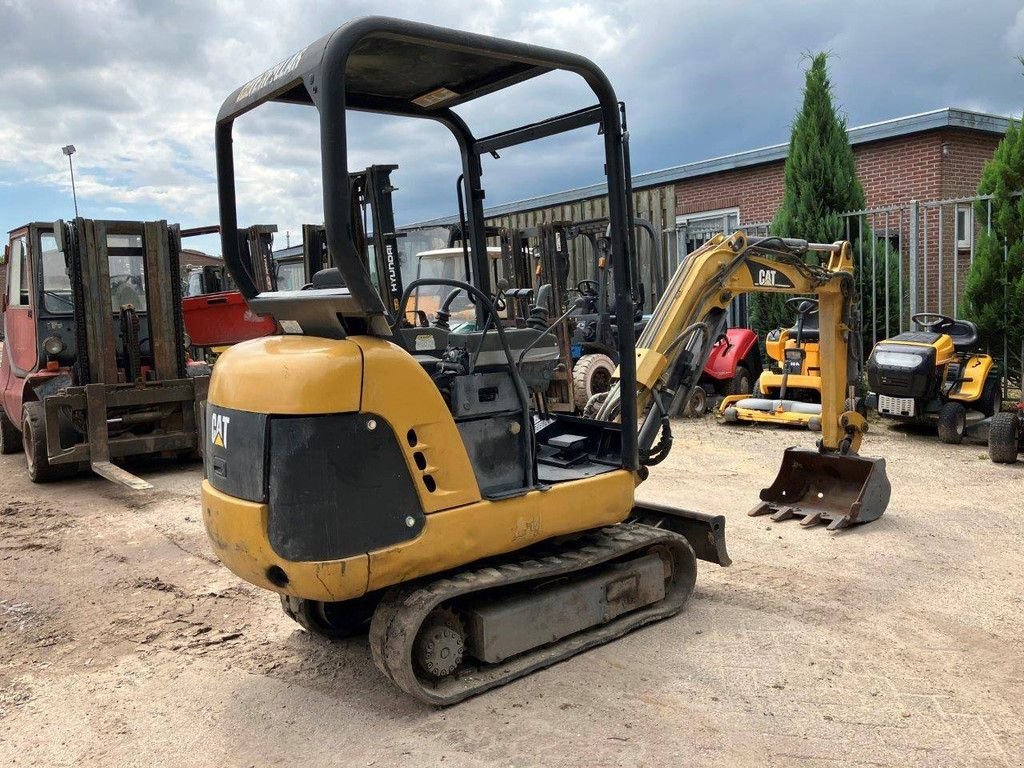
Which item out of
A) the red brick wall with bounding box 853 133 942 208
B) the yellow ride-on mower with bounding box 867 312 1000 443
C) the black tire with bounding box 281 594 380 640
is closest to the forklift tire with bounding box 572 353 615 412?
the yellow ride-on mower with bounding box 867 312 1000 443

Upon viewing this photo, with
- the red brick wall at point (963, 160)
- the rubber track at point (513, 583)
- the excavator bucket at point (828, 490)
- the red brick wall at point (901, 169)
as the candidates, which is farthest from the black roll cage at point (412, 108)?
the red brick wall at point (963, 160)

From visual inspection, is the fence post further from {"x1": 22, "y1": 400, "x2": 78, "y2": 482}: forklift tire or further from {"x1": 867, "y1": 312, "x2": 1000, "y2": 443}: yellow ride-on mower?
{"x1": 22, "y1": 400, "x2": 78, "y2": 482}: forklift tire

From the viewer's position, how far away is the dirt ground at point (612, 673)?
3221 mm

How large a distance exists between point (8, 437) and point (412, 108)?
26.2 feet

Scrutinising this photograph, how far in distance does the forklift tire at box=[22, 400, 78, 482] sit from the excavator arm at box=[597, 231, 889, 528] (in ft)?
19.2

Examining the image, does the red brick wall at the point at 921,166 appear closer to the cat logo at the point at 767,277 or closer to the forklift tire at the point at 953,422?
the forklift tire at the point at 953,422

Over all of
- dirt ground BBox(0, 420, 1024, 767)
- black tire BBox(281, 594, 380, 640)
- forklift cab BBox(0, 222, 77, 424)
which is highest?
forklift cab BBox(0, 222, 77, 424)

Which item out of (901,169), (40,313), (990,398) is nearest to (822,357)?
(990,398)

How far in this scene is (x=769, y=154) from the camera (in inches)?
644

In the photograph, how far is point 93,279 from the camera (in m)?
8.38

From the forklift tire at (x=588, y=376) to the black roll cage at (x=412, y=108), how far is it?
6.37 metres

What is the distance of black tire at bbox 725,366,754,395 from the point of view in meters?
11.6

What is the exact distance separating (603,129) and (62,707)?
3363mm

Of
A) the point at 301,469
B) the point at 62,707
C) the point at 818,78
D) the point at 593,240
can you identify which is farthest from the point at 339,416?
the point at 818,78
